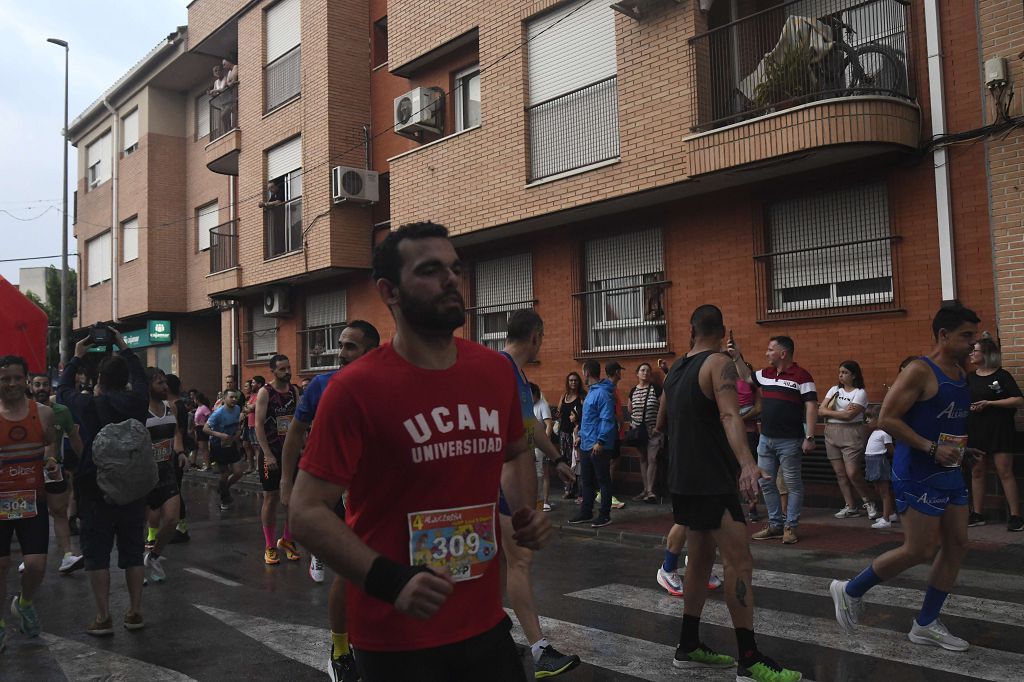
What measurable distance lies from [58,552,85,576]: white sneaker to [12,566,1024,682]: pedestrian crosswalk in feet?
6.88

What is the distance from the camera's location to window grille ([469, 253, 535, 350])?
1497 cm

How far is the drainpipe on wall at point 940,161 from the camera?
9.66 m

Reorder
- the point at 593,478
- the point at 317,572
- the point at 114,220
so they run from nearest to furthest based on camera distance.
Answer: the point at 317,572, the point at 593,478, the point at 114,220

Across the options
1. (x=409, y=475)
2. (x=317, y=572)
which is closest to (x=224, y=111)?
(x=317, y=572)

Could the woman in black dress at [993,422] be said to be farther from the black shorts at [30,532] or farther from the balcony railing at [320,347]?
the balcony railing at [320,347]

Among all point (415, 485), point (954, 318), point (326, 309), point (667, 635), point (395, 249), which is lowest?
point (667, 635)

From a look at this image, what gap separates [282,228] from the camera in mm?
20312

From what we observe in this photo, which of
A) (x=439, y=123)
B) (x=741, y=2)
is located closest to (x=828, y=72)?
(x=741, y=2)

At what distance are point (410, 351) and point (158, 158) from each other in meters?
27.3

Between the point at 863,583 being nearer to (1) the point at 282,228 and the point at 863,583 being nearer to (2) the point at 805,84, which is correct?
(2) the point at 805,84

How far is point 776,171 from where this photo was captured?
10938mm

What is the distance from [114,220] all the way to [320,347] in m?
13.0

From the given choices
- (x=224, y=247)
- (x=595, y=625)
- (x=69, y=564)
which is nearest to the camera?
(x=595, y=625)

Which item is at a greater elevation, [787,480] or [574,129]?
[574,129]
